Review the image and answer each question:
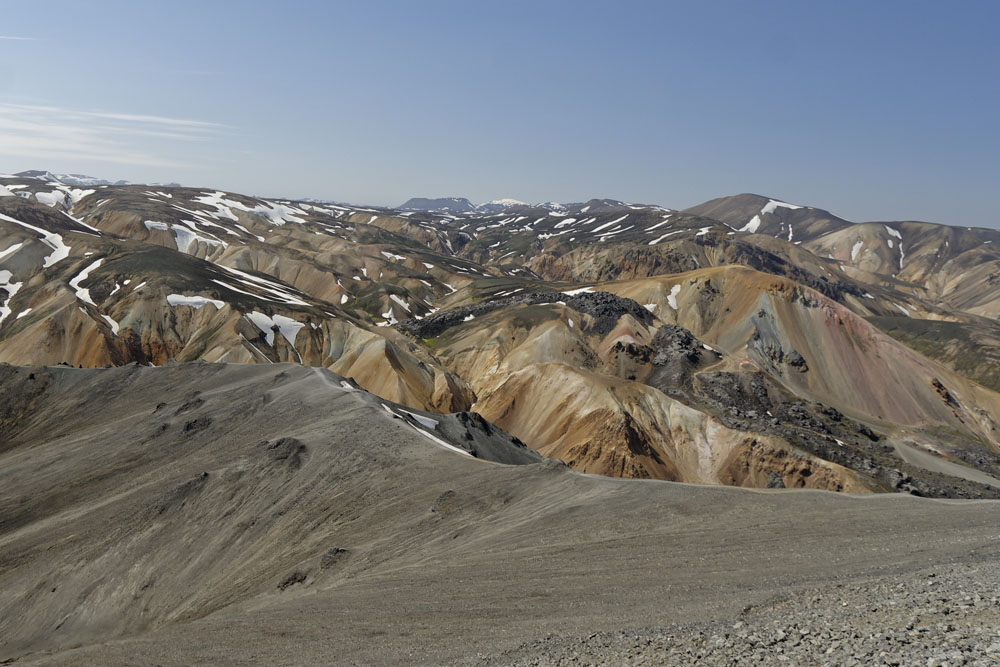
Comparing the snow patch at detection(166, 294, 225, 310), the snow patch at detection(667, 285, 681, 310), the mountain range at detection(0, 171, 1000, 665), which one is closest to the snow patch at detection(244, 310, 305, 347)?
the mountain range at detection(0, 171, 1000, 665)

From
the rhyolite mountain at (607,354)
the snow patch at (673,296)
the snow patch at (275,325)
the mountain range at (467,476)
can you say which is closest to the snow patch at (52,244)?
the rhyolite mountain at (607,354)

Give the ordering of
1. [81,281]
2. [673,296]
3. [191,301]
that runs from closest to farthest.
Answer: [191,301] < [81,281] < [673,296]

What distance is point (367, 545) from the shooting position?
87.2 ft

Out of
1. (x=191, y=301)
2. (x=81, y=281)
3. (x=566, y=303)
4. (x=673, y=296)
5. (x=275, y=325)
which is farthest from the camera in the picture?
(x=673, y=296)

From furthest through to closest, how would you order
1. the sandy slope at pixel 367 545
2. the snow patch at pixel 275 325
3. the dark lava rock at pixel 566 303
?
1. the dark lava rock at pixel 566 303
2. the snow patch at pixel 275 325
3. the sandy slope at pixel 367 545

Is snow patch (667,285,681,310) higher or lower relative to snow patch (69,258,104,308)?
higher

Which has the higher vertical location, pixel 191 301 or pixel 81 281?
pixel 81 281

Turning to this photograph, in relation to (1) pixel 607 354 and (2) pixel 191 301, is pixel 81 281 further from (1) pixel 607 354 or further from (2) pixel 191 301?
(1) pixel 607 354

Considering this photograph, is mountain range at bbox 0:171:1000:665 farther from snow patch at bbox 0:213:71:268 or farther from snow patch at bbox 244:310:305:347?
snow patch at bbox 0:213:71:268

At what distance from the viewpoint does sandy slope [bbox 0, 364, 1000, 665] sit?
19469mm

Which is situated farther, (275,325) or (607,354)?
(275,325)

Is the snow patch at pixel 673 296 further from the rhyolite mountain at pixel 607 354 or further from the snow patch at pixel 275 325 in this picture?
the snow patch at pixel 275 325

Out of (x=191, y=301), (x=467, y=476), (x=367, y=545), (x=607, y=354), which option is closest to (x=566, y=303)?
(x=607, y=354)

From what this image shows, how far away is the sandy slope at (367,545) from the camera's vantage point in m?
19.5
